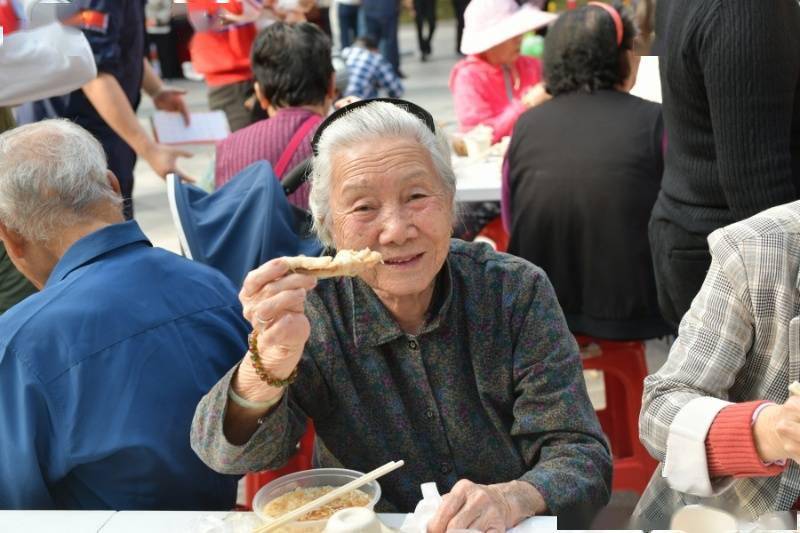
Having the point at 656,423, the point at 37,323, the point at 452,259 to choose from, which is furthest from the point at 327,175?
the point at 656,423

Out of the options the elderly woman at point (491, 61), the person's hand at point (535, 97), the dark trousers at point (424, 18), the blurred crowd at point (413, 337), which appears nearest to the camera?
the blurred crowd at point (413, 337)

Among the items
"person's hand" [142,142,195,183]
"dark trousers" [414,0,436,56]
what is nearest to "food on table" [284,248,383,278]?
"person's hand" [142,142,195,183]

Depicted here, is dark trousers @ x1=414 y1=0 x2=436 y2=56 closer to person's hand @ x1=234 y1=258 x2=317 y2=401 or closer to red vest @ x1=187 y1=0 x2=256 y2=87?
red vest @ x1=187 y1=0 x2=256 y2=87

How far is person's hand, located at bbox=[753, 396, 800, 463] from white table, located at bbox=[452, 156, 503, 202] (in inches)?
91.7

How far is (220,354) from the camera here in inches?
89.0

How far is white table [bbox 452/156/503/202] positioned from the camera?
420 cm

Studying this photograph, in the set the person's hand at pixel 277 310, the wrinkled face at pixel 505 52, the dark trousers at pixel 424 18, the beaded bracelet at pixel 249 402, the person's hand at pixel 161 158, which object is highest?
the person's hand at pixel 277 310

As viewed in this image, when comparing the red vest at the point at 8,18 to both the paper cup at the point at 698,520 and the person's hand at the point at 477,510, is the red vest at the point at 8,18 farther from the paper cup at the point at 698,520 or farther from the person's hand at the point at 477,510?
the paper cup at the point at 698,520

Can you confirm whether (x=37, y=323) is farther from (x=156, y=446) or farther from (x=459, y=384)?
(x=459, y=384)

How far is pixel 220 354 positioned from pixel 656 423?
919mm

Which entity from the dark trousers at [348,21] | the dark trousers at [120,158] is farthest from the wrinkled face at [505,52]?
the dark trousers at [348,21]

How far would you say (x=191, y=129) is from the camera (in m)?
4.74

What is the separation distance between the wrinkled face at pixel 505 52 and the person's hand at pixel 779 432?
3859 mm

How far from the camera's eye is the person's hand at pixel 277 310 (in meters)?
1.72
